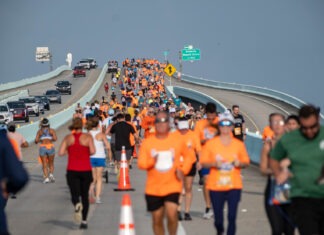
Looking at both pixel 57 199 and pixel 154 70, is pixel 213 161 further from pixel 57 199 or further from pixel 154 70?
pixel 154 70

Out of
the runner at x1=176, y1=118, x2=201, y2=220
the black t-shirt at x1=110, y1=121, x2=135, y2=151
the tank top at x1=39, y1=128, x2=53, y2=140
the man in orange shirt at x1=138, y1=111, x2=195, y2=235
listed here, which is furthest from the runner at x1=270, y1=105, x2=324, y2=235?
the tank top at x1=39, y1=128, x2=53, y2=140

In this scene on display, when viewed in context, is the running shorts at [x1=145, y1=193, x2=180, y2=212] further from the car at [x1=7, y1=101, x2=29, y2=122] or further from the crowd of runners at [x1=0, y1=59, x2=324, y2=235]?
the car at [x1=7, y1=101, x2=29, y2=122]

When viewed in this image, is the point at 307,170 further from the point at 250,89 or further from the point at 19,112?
the point at 250,89

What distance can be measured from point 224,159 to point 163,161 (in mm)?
904

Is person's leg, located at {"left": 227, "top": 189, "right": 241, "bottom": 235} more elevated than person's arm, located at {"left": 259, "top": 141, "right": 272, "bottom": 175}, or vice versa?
person's arm, located at {"left": 259, "top": 141, "right": 272, "bottom": 175}

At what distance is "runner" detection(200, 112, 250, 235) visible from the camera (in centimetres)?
1188

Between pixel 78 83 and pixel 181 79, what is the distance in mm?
13215

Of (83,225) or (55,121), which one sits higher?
(83,225)

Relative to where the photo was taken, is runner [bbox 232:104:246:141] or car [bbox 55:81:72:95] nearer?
runner [bbox 232:104:246:141]

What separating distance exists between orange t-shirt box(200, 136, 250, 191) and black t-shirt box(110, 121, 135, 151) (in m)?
10.9

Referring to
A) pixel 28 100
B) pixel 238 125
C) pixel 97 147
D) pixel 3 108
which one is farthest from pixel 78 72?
pixel 97 147

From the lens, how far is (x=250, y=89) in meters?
90.4

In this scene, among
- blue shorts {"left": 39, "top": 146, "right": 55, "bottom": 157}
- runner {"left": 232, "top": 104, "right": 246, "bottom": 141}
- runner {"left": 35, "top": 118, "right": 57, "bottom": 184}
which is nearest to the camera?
runner {"left": 35, "top": 118, "right": 57, "bottom": 184}

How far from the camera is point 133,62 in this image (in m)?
118
